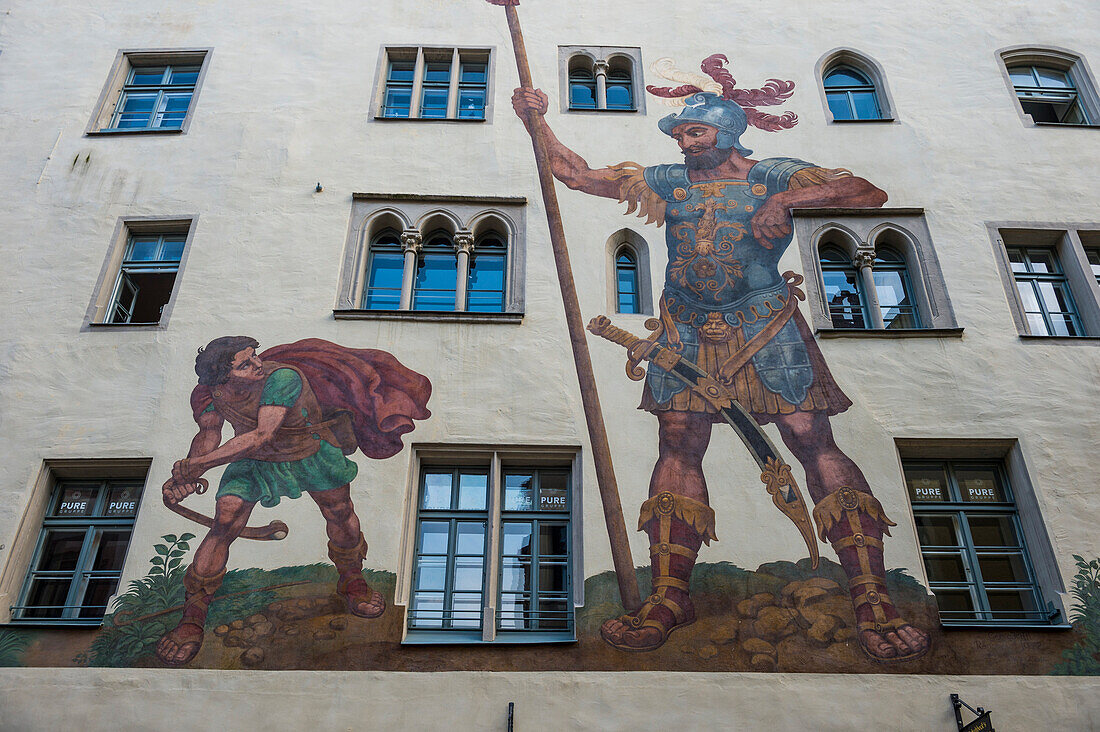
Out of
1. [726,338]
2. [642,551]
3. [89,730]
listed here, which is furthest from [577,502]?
[89,730]

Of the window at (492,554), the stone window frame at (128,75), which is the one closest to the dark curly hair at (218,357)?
the window at (492,554)

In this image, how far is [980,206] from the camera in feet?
36.3

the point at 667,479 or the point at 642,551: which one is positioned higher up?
the point at 667,479

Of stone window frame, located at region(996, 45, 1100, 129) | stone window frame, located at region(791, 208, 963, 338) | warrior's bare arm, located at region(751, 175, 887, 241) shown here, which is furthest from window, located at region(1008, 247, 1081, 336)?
stone window frame, located at region(996, 45, 1100, 129)

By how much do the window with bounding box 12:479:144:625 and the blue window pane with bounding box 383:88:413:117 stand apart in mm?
5360

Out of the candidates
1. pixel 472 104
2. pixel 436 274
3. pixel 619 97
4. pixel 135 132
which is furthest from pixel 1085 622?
pixel 135 132

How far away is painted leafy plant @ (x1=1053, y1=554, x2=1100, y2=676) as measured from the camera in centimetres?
812

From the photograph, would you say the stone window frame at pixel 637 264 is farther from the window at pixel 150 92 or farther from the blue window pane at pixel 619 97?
the window at pixel 150 92

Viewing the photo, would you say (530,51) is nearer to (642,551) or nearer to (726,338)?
(726,338)

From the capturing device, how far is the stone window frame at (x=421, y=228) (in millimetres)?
10320

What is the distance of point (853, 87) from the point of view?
1252 cm

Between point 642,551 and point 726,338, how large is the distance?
2.45 meters

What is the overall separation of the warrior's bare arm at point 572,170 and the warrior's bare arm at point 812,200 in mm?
1636

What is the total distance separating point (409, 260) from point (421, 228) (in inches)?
17.4
